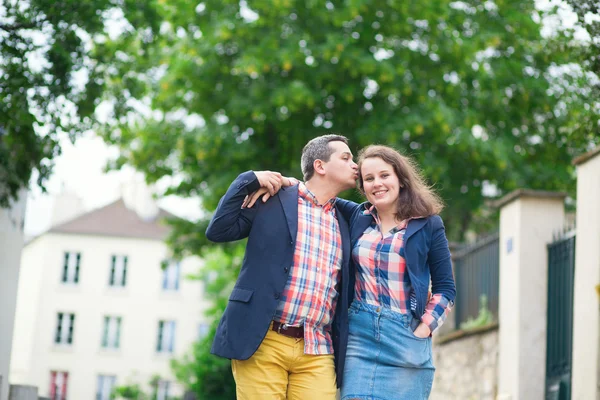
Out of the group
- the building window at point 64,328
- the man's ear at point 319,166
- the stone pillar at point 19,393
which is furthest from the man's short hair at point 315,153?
the building window at point 64,328

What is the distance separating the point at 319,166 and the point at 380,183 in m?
0.40

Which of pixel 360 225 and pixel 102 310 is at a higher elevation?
pixel 102 310

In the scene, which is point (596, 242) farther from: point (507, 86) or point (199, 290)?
point (199, 290)

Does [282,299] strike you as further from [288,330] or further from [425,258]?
[425,258]

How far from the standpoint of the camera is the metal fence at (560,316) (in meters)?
8.74

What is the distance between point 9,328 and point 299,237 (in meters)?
6.76

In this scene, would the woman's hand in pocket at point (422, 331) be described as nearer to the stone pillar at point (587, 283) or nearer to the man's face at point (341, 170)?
the man's face at point (341, 170)

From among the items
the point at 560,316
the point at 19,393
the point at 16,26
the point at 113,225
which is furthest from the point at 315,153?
the point at 113,225

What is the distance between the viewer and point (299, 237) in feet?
15.9

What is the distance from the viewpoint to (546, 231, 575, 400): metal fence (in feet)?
28.7

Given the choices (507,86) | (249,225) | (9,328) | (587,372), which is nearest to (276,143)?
(507,86)

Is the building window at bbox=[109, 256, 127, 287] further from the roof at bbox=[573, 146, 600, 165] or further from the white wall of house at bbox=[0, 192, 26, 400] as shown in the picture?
the roof at bbox=[573, 146, 600, 165]

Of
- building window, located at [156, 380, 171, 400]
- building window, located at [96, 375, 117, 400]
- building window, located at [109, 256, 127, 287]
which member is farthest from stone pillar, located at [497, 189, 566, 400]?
building window, located at [109, 256, 127, 287]

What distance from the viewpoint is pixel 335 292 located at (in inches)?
190
